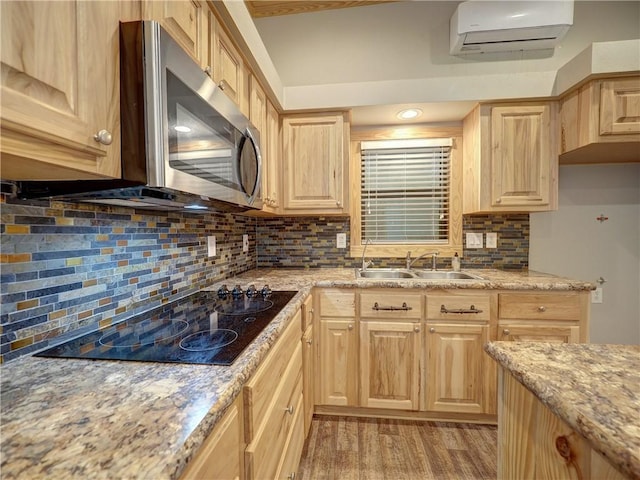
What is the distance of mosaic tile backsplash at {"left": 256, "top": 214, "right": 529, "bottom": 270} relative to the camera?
7.40 feet

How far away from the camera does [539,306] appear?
173 cm

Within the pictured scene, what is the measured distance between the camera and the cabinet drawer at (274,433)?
76 cm

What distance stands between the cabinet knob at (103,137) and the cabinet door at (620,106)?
7.84 ft

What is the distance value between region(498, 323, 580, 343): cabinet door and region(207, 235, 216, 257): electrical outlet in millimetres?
1800

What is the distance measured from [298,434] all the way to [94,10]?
5.30 feet

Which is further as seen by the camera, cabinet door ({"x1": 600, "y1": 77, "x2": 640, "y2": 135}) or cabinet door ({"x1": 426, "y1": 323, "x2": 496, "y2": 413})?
cabinet door ({"x1": 426, "y1": 323, "x2": 496, "y2": 413})

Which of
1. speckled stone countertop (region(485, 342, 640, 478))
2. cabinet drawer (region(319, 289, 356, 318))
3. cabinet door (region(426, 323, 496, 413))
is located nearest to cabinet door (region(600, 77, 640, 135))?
cabinet door (region(426, 323, 496, 413))

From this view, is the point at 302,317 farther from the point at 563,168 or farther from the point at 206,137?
the point at 563,168

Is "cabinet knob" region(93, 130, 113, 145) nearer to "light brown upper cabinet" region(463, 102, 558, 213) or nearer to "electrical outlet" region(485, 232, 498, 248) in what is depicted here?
"light brown upper cabinet" region(463, 102, 558, 213)

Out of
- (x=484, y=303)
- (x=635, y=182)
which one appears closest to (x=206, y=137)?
(x=484, y=303)

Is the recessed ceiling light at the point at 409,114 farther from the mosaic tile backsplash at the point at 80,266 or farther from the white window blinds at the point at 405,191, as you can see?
the mosaic tile backsplash at the point at 80,266

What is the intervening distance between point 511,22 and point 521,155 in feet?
2.70

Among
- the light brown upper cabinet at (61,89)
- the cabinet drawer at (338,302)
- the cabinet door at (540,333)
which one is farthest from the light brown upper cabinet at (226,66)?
the cabinet door at (540,333)

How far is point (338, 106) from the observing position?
6.63 feet
